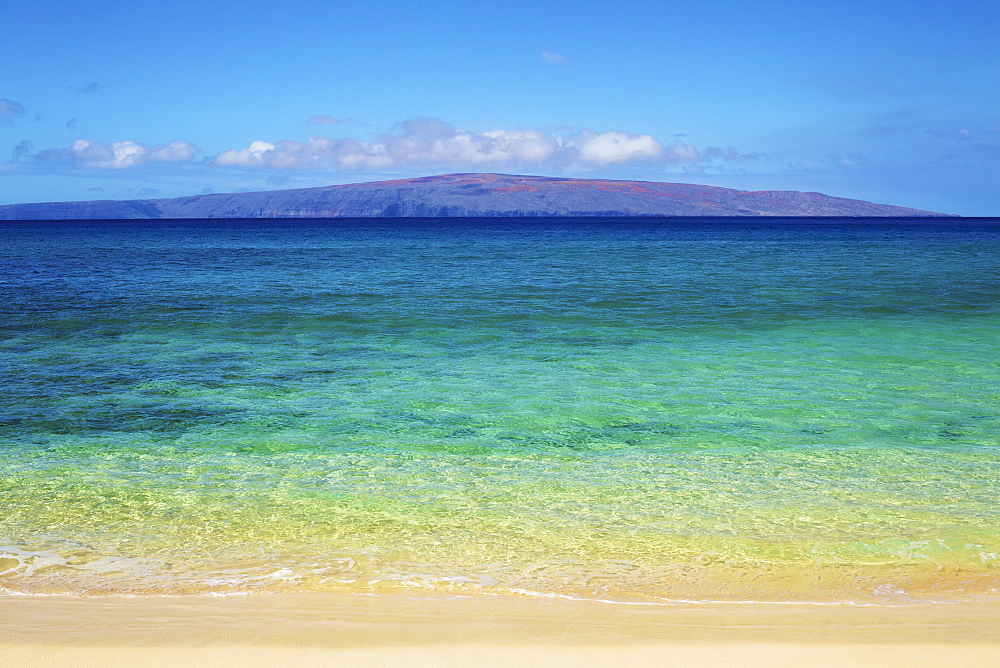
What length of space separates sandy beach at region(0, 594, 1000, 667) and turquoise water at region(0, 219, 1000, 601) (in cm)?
25

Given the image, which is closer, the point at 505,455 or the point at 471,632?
the point at 471,632

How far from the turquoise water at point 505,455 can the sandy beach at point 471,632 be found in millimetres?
251

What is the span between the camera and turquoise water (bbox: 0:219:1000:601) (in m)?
4.98

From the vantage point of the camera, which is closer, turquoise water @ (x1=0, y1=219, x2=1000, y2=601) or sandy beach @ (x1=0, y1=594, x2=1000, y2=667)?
sandy beach @ (x1=0, y1=594, x2=1000, y2=667)

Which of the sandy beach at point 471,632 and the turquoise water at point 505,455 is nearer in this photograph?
the sandy beach at point 471,632

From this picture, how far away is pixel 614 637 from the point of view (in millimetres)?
3936

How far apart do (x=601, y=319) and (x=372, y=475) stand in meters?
12.2

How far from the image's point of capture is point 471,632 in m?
4.01

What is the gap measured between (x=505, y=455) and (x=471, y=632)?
365 centimetres

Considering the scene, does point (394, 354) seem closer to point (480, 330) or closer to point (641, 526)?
point (480, 330)

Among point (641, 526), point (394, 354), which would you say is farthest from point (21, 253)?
point (641, 526)

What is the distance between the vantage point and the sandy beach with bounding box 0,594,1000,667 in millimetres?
3695

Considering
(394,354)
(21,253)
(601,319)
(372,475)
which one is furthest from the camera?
(21,253)

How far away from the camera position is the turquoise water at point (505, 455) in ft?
16.3
